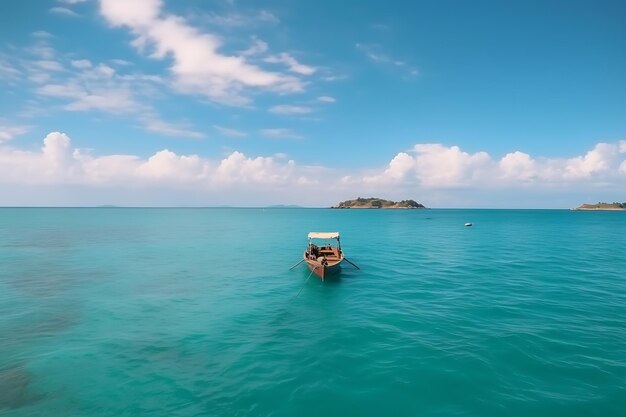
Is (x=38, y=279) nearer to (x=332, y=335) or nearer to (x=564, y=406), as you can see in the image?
(x=332, y=335)

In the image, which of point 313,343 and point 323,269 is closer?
point 313,343

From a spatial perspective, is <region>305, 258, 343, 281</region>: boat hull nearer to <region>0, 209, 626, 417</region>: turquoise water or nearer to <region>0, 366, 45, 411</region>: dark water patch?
<region>0, 209, 626, 417</region>: turquoise water

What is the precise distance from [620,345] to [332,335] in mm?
15670

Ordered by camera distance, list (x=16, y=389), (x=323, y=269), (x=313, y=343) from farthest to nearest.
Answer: (x=323, y=269) → (x=313, y=343) → (x=16, y=389)

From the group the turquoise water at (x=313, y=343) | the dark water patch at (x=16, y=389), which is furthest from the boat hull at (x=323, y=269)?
the dark water patch at (x=16, y=389)

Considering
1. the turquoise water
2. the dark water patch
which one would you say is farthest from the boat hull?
the dark water patch

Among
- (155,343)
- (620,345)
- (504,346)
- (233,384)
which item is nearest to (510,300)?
(620,345)

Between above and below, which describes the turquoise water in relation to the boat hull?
below

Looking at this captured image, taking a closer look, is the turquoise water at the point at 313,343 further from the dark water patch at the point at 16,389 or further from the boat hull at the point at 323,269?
the boat hull at the point at 323,269

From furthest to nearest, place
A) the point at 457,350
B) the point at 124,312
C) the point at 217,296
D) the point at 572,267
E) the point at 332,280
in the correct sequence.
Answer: the point at 572,267 < the point at 332,280 < the point at 217,296 < the point at 124,312 < the point at 457,350

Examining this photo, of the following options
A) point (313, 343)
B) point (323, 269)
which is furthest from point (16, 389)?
point (323, 269)

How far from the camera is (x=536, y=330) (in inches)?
797

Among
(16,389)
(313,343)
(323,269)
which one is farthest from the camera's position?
(323,269)

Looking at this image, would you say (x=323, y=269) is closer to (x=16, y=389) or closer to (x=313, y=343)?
(x=313, y=343)
